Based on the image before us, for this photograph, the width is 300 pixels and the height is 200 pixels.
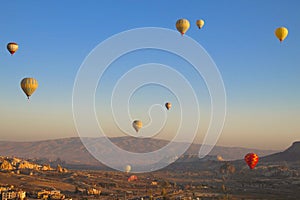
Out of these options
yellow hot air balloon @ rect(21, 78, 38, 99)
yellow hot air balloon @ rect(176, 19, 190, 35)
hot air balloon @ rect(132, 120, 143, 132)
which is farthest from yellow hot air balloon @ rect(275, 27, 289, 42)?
yellow hot air balloon @ rect(21, 78, 38, 99)

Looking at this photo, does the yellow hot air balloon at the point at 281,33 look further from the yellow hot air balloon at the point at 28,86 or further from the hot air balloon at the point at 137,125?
the yellow hot air balloon at the point at 28,86

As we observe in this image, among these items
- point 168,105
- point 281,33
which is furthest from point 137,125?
point 281,33

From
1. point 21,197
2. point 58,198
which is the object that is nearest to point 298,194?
point 58,198

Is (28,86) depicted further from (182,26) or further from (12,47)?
(182,26)

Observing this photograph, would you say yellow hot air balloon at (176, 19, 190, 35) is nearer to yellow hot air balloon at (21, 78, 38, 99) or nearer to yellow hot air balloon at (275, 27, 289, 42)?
yellow hot air balloon at (275, 27, 289, 42)

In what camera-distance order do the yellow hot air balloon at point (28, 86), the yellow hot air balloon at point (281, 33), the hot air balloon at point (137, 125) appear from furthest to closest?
the hot air balloon at point (137, 125) < the yellow hot air balloon at point (281, 33) < the yellow hot air balloon at point (28, 86)

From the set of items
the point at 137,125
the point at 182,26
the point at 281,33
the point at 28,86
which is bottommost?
the point at 137,125

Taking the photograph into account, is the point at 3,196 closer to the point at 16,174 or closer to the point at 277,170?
the point at 16,174

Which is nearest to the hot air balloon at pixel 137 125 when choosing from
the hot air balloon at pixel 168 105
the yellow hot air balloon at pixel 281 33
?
the hot air balloon at pixel 168 105
